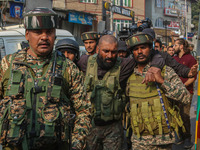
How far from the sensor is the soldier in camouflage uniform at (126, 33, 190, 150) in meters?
3.35

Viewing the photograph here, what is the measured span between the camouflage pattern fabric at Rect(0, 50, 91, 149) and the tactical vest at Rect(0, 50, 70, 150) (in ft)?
0.18


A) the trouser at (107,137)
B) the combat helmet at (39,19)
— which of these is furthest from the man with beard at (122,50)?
the combat helmet at (39,19)

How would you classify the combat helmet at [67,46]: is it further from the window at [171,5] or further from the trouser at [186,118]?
the window at [171,5]

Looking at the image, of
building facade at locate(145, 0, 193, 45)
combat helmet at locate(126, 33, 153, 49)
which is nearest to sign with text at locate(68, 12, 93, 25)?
building facade at locate(145, 0, 193, 45)

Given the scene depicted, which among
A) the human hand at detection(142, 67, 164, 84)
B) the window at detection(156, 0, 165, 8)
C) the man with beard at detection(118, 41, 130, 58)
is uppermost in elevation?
the window at detection(156, 0, 165, 8)

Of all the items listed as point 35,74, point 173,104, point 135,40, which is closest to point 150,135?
point 173,104

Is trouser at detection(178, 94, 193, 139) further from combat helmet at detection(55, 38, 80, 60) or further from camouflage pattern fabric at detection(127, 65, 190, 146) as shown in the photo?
camouflage pattern fabric at detection(127, 65, 190, 146)

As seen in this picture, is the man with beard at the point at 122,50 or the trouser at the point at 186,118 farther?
the trouser at the point at 186,118

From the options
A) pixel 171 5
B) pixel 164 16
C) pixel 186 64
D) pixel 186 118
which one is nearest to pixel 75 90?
pixel 186 118

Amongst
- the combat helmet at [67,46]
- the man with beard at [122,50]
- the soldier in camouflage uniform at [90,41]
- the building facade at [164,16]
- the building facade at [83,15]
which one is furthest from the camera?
the building facade at [164,16]

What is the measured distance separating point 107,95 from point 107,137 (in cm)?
57

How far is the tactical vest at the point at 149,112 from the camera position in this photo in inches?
133

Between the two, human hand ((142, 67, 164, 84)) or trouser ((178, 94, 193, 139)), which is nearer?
human hand ((142, 67, 164, 84))

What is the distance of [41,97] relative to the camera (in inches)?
86.2
